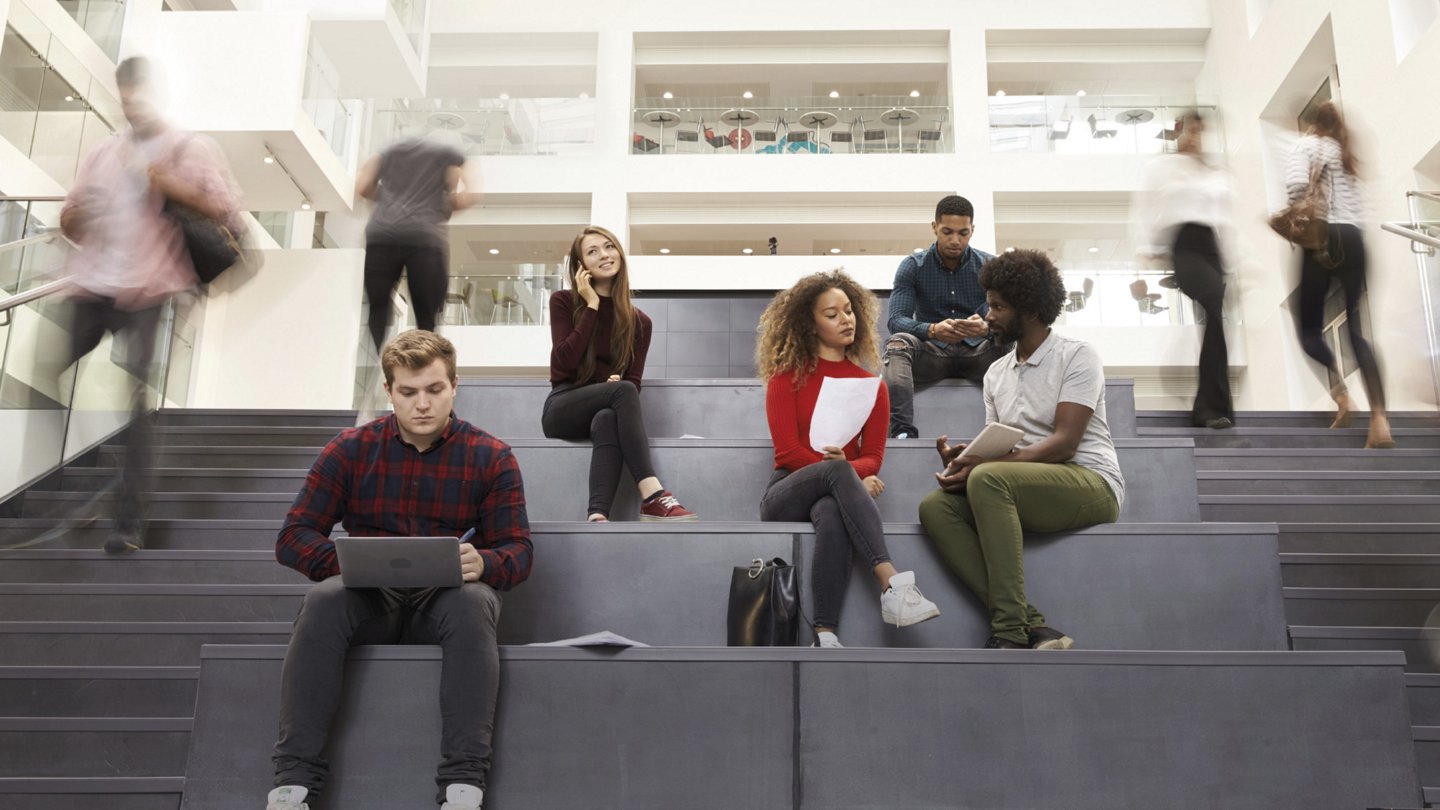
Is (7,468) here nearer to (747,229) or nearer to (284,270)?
(284,270)

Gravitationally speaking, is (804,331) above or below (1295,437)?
above

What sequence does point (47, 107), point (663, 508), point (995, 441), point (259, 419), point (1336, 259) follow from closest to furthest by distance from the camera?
point (995, 441) → point (663, 508) → point (1336, 259) → point (259, 419) → point (47, 107)

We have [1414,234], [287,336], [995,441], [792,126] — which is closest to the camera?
[995,441]

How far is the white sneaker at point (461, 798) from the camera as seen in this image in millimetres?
2408

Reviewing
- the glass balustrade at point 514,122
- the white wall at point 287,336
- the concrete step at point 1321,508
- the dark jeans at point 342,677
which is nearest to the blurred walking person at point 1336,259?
the concrete step at point 1321,508

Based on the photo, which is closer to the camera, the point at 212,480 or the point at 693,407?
the point at 212,480

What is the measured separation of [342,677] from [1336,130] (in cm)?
465

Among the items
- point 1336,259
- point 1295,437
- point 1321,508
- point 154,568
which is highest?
point 1336,259

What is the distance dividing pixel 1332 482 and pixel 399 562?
11.5 feet

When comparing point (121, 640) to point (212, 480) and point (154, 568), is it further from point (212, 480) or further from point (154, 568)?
point (212, 480)

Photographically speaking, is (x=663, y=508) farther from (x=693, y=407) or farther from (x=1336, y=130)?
(x=1336, y=130)

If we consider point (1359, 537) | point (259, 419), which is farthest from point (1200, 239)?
point (259, 419)

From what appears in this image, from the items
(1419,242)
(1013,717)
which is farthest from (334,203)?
(1013,717)

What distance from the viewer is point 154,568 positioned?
3768 mm
